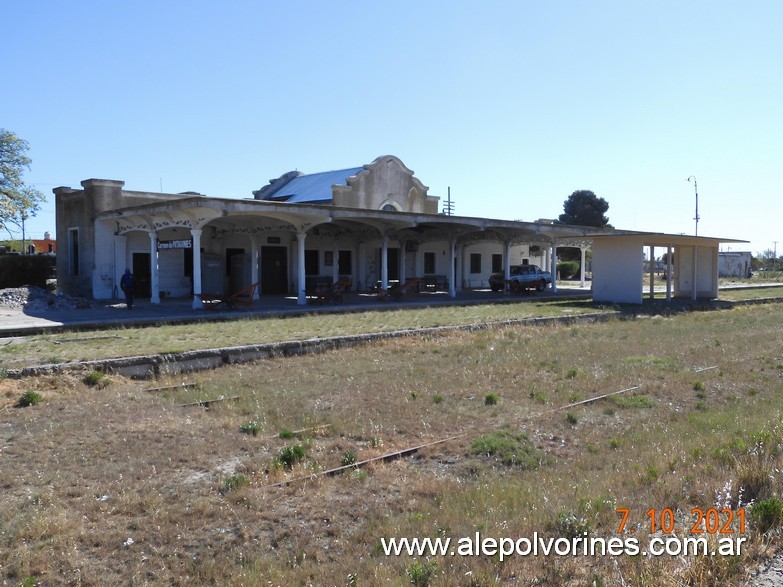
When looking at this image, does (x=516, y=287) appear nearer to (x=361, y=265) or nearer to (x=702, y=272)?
(x=361, y=265)

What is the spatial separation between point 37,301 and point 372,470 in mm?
22185

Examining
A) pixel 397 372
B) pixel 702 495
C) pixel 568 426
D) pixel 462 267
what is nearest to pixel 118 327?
pixel 397 372

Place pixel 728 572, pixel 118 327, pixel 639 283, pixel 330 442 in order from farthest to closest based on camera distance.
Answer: pixel 639 283 → pixel 118 327 → pixel 330 442 → pixel 728 572

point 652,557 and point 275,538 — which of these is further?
point 275,538

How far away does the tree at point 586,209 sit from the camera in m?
77.9

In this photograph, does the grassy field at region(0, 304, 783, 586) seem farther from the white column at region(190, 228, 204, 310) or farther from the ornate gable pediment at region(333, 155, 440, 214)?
the ornate gable pediment at region(333, 155, 440, 214)

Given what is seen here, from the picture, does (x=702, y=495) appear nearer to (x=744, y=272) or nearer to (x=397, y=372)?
(x=397, y=372)

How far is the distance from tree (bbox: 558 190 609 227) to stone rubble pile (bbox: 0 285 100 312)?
61.7 m

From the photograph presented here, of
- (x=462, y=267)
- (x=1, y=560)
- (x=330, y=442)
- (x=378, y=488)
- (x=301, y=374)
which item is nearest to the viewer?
(x=1, y=560)

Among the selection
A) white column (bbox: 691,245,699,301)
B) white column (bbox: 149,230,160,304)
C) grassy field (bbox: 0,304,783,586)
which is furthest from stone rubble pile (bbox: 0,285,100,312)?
Result: white column (bbox: 691,245,699,301)

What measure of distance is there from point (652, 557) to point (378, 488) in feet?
9.32

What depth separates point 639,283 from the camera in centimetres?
2867

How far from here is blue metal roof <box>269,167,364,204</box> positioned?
36.2m

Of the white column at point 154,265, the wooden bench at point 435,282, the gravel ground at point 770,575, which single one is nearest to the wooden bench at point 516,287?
the wooden bench at point 435,282
